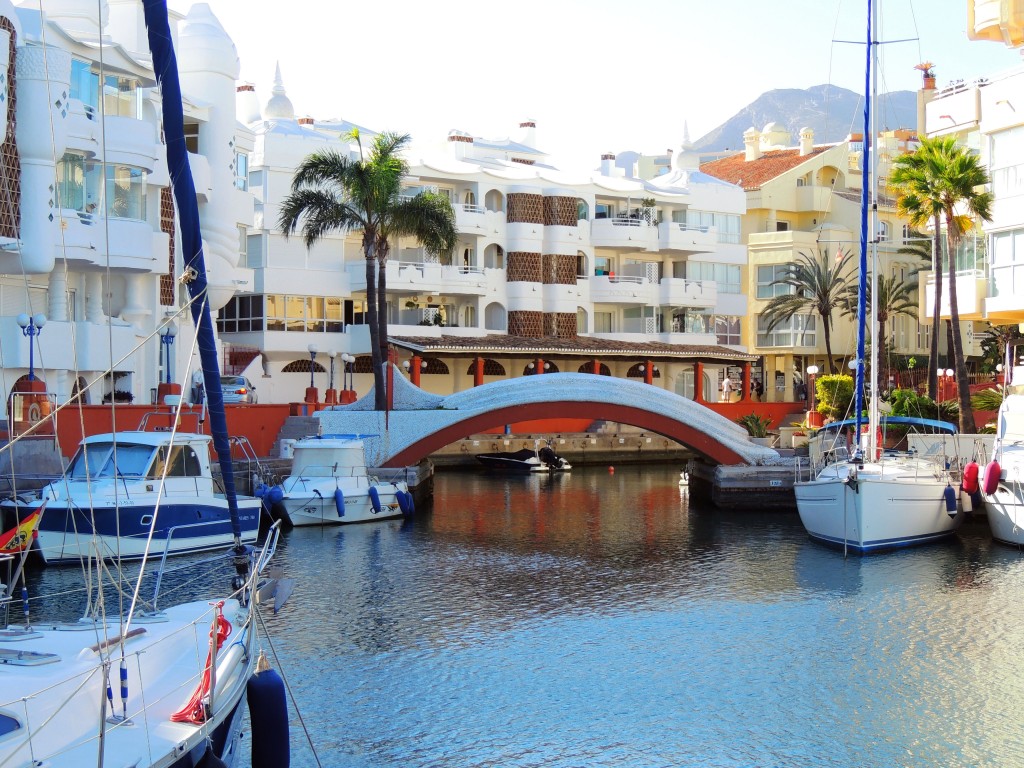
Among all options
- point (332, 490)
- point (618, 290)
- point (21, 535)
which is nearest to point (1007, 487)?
point (332, 490)

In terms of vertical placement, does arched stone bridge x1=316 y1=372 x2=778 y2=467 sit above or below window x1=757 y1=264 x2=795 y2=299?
below

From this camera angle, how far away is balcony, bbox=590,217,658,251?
246ft

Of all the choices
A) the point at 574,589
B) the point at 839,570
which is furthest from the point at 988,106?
the point at 574,589

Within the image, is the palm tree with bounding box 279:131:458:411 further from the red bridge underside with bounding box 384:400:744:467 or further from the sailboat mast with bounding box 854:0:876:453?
the sailboat mast with bounding box 854:0:876:453

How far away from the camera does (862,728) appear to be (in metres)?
20.1

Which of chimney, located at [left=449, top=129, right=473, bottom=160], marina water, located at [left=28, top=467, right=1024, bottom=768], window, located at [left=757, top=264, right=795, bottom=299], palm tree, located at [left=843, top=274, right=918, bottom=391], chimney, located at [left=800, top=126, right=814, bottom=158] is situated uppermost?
chimney, located at [left=800, top=126, right=814, bottom=158]

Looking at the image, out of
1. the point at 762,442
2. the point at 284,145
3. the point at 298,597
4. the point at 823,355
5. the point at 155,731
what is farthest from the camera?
the point at 823,355

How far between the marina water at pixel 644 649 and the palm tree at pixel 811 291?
1420 inches

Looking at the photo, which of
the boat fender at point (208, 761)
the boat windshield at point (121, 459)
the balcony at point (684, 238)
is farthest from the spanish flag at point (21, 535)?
the balcony at point (684, 238)

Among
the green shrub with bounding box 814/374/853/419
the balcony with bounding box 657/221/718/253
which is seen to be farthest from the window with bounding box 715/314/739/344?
the green shrub with bounding box 814/374/853/419

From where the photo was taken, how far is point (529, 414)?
166 feet

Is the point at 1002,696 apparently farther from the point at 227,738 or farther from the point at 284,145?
the point at 284,145

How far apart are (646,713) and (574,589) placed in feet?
34.7

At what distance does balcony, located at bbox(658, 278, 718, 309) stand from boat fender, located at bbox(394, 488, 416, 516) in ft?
122
